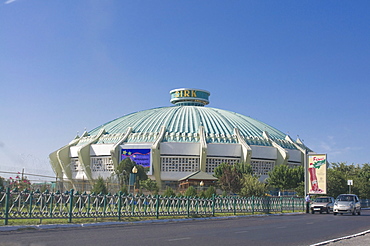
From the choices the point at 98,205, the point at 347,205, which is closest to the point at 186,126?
the point at 347,205

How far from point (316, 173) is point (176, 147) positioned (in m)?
35.8

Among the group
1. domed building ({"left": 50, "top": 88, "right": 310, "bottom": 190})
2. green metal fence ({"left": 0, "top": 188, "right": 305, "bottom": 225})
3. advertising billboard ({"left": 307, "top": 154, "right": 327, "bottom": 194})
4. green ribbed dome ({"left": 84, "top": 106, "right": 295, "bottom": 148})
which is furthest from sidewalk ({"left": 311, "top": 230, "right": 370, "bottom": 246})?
green ribbed dome ({"left": 84, "top": 106, "right": 295, "bottom": 148})

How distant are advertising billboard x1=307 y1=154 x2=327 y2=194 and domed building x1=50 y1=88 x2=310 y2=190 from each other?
24.2 meters

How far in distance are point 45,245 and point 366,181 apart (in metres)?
70.3

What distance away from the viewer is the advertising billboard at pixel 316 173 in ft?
142

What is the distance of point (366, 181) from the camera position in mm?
73625

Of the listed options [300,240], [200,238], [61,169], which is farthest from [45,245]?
[61,169]

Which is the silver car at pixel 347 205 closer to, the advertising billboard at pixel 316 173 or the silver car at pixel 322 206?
the silver car at pixel 322 206

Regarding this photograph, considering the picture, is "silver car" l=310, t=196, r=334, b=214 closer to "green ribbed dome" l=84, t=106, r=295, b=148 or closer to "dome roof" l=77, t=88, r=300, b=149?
"green ribbed dome" l=84, t=106, r=295, b=148

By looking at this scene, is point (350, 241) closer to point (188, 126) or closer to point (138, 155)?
point (138, 155)

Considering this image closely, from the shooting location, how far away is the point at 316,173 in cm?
4362

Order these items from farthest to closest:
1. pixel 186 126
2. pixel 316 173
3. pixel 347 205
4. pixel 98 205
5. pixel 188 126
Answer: pixel 188 126, pixel 186 126, pixel 316 173, pixel 347 205, pixel 98 205

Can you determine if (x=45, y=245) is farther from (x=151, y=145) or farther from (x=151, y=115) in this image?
(x=151, y=115)

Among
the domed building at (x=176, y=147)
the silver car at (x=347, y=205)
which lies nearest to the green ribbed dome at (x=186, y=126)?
the domed building at (x=176, y=147)
